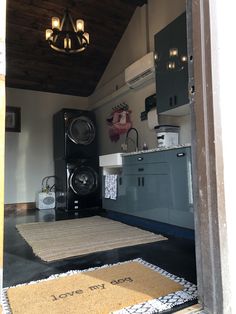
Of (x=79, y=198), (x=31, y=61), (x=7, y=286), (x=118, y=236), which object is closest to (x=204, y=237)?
(x=7, y=286)

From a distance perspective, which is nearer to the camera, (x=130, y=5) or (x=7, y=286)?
(x=7, y=286)

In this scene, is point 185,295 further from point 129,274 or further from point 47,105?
point 47,105

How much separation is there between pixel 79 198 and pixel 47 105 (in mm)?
2225

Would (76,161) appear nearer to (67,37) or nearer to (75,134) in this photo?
(75,134)

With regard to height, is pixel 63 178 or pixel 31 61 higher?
pixel 31 61

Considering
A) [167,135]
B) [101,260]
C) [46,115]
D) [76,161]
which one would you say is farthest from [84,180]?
[101,260]

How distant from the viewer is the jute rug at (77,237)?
2197mm

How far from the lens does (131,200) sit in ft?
11.0

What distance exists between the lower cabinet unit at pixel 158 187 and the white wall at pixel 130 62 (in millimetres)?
713

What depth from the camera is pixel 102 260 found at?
196 cm

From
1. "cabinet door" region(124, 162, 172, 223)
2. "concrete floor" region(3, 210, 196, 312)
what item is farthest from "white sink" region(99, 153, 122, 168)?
"concrete floor" region(3, 210, 196, 312)

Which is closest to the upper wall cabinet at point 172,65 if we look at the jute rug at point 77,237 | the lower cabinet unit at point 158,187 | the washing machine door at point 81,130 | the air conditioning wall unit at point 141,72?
the air conditioning wall unit at point 141,72

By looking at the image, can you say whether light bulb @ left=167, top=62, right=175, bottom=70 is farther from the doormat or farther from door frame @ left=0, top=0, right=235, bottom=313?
the doormat

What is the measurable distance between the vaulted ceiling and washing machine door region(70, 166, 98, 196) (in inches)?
78.9
